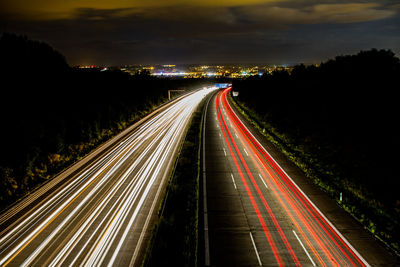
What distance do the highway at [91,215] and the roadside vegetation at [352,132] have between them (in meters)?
13.6

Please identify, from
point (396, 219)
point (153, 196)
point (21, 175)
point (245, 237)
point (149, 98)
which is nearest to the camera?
point (245, 237)

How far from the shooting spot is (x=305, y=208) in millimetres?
17469

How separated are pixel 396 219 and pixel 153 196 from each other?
16.0 m

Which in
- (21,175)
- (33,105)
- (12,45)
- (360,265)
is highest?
(12,45)

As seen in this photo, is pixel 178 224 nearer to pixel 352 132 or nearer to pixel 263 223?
pixel 263 223

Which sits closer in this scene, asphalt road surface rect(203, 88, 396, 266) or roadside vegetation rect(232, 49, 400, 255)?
asphalt road surface rect(203, 88, 396, 266)

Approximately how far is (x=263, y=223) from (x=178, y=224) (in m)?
5.20

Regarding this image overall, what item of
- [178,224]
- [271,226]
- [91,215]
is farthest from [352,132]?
[91,215]

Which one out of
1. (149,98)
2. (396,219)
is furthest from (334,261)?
(149,98)

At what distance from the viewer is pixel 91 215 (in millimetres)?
16719

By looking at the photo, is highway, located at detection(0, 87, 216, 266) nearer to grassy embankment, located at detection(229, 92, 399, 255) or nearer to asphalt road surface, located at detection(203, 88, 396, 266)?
asphalt road surface, located at detection(203, 88, 396, 266)

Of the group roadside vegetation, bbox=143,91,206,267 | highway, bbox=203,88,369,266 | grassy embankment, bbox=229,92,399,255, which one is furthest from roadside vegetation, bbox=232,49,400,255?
roadside vegetation, bbox=143,91,206,267

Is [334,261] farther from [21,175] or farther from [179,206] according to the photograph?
[21,175]

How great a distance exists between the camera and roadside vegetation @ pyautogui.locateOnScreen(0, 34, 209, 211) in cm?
2277
